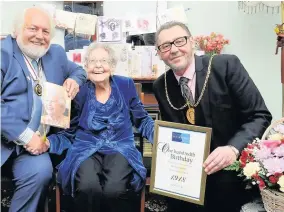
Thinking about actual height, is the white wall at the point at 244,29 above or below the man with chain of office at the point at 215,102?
above

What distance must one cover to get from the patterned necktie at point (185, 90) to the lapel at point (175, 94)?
2 cm

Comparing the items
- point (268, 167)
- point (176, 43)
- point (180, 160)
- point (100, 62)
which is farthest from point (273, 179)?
point (100, 62)

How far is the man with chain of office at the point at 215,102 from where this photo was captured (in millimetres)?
1615

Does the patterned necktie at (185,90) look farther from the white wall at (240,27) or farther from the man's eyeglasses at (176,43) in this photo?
the white wall at (240,27)

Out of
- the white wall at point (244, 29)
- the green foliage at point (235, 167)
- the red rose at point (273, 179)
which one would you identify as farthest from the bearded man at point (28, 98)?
the white wall at point (244, 29)

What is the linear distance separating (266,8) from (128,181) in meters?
2.26

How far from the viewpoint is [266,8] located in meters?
3.17

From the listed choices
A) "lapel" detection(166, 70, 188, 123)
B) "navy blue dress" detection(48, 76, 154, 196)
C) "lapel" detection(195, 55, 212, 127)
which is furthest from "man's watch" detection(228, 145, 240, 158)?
"navy blue dress" detection(48, 76, 154, 196)

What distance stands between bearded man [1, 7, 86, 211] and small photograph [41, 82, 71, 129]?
0.14 ft

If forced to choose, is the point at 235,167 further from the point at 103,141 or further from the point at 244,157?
the point at 103,141

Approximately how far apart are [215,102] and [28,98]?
91 centimetres

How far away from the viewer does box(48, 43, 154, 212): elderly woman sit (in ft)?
5.41

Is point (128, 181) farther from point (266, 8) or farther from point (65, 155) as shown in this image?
point (266, 8)

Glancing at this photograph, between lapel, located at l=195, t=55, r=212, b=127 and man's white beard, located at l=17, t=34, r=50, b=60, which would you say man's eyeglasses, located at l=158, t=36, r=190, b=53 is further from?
man's white beard, located at l=17, t=34, r=50, b=60
